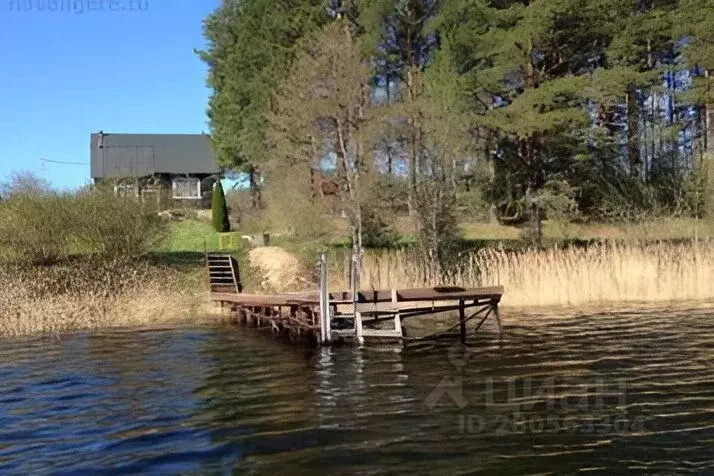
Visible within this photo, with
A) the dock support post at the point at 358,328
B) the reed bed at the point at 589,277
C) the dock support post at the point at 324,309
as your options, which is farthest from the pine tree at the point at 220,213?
the dock support post at the point at 358,328

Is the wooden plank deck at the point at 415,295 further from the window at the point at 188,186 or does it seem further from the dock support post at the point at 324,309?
the window at the point at 188,186

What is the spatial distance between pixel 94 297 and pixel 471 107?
1460 cm

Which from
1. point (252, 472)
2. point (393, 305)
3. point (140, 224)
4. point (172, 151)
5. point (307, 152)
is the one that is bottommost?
point (252, 472)

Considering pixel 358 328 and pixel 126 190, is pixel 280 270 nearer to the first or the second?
pixel 126 190

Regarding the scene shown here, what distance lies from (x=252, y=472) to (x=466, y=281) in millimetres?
13758

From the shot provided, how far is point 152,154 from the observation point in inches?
2124

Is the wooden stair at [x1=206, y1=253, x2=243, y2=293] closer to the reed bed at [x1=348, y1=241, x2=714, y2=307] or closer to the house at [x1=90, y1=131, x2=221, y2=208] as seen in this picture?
the reed bed at [x1=348, y1=241, x2=714, y2=307]

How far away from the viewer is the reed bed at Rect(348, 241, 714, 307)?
1884 centimetres

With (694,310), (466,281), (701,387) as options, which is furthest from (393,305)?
(694,310)

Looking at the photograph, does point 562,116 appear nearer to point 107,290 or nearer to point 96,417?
point 107,290

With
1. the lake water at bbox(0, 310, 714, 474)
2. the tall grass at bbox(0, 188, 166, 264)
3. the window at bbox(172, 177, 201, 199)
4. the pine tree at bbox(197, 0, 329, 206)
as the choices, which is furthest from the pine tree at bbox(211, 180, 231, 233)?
the lake water at bbox(0, 310, 714, 474)

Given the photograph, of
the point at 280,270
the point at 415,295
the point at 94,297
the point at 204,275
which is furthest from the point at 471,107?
the point at 415,295

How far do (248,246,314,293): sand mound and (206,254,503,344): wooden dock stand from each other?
3591 mm

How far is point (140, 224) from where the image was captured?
23.3m
